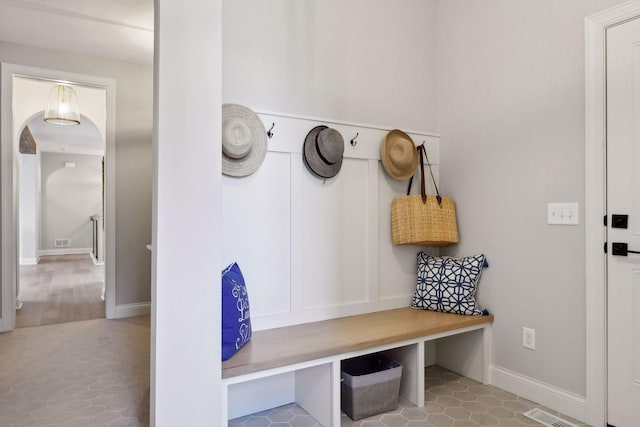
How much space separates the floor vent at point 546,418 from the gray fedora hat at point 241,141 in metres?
1.93

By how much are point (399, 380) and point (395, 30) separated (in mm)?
2205

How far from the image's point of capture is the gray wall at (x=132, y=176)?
159 inches

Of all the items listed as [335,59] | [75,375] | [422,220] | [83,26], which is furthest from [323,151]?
[83,26]

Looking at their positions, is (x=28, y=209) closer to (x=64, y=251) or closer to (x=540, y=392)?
(x=64, y=251)

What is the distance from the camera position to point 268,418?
2064 mm

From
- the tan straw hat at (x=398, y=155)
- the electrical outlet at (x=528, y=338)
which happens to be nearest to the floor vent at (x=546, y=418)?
the electrical outlet at (x=528, y=338)

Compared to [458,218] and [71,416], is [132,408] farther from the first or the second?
[458,218]

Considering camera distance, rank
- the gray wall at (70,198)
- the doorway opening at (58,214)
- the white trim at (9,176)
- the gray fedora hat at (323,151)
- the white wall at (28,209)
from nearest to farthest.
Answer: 1. the gray fedora hat at (323,151)
2. the white trim at (9,176)
3. the doorway opening at (58,214)
4. the white wall at (28,209)
5. the gray wall at (70,198)

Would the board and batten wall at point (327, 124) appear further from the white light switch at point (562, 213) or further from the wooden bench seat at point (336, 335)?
the white light switch at point (562, 213)

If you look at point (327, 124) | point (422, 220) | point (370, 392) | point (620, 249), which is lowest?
point (370, 392)

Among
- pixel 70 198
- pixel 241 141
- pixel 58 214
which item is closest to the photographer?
pixel 241 141

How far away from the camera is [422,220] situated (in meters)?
2.51

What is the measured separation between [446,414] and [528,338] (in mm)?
650

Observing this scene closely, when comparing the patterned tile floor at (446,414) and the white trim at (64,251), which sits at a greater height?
the white trim at (64,251)
